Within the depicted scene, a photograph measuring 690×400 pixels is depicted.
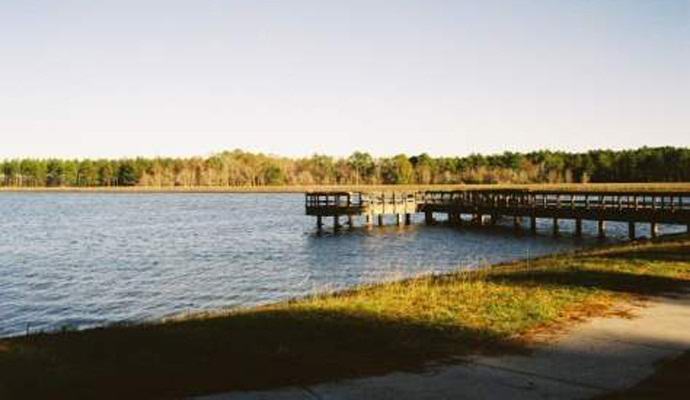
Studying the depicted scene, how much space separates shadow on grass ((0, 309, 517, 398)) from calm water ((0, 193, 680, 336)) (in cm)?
1272

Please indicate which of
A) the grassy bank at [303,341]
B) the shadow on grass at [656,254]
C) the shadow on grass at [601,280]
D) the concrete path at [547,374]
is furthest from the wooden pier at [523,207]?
the concrete path at [547,374]

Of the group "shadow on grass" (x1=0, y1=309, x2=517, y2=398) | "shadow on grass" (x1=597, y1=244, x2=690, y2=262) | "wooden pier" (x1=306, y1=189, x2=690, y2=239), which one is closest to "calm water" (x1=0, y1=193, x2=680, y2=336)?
"wooden pier" (x1=306, y1=189, x2=690, y2=239)

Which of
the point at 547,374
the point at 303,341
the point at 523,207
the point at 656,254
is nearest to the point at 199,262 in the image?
the point at 656,254

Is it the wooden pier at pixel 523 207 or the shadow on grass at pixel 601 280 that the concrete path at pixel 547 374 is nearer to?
the shadow on grass at pixel 601 280

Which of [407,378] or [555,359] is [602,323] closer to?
[555,359]

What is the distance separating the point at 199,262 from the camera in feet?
140

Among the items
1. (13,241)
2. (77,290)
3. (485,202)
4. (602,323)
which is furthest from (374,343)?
(485,202)

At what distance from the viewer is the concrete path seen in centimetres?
874

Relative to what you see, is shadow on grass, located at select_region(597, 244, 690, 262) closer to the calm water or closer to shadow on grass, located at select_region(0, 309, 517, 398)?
the calm water

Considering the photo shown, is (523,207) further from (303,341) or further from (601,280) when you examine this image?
(303,341)

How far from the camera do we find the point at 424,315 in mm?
13633

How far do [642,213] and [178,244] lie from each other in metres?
33.7

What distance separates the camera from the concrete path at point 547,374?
8.74 metres

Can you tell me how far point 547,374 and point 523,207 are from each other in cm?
5520
